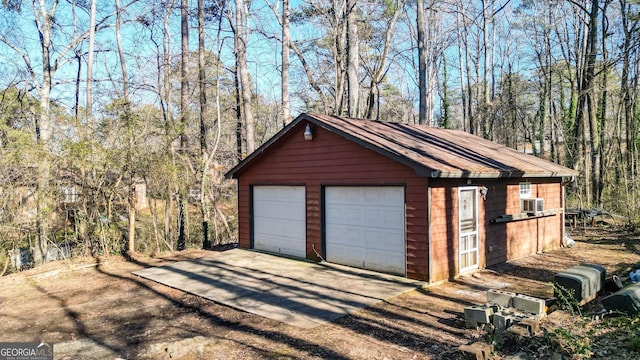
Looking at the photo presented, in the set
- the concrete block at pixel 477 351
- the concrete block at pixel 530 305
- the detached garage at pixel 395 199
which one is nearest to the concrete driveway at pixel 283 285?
the detached garage at pixel 395 199

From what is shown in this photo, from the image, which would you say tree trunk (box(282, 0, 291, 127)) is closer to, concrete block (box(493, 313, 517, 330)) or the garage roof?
the garage roof

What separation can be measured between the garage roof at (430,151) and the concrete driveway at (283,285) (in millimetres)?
2295

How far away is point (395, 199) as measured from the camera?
818cm

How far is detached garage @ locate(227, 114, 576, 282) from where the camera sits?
7840 mm

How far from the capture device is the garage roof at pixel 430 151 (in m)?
7.74

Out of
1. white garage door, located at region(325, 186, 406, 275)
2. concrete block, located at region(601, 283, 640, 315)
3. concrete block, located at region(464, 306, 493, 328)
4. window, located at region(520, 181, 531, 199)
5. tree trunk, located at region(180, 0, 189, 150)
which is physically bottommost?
concrete block, located at region(464, 306, 493, 328)

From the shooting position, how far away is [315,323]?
5711 millimetres

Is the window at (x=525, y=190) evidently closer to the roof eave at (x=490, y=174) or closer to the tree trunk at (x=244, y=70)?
the roof eave at (x=490, y=174)

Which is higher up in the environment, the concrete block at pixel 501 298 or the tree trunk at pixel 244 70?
the tree trunk at pixel 244 70

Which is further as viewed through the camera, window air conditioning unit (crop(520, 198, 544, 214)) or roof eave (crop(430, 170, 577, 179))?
window air conditioning unit (crop(520, 198, 544, 214))

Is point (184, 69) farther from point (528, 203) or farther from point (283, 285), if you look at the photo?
point (528, 203)

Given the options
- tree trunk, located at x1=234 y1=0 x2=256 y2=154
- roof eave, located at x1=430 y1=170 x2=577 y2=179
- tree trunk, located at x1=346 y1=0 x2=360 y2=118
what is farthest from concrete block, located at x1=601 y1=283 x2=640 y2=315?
tree trunk, located at x1=234 y1=0 x2=256 y2=154

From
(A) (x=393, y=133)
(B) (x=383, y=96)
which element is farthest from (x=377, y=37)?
(A) (x=393, y=133)

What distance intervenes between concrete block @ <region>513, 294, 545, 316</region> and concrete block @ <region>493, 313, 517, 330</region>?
0.49 meters
